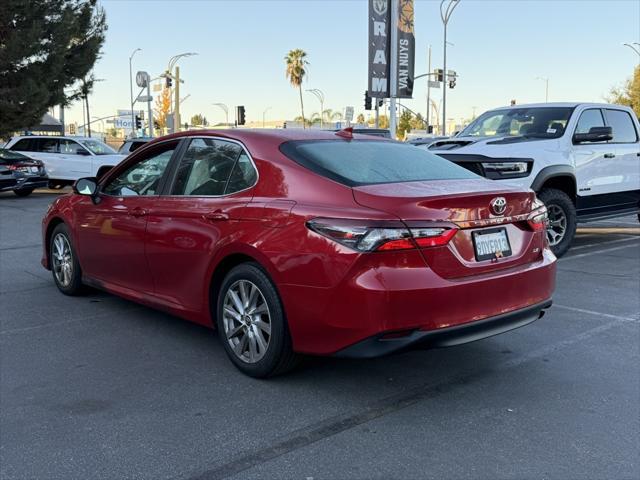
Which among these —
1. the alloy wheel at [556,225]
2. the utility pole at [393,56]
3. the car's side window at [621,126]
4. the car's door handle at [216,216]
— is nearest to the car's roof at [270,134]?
the car's door handle at [216,216]

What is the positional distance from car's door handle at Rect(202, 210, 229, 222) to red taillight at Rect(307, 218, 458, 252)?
939 mm

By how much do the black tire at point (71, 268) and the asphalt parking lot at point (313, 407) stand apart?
50 centimetres

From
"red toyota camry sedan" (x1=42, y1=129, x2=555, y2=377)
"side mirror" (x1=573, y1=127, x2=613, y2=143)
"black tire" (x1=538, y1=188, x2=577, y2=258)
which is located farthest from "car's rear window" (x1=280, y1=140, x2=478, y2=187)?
"side mirror" (x1=573, y1=127, x2=613, y2=143)

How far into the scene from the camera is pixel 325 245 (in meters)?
3.54

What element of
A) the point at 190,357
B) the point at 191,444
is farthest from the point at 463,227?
the point at 190,357

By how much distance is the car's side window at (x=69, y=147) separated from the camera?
20688 millimetres

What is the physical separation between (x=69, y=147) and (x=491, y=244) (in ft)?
64.0

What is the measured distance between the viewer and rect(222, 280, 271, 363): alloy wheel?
400 centimetres

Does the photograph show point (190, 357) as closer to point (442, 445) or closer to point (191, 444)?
point (191, 444)

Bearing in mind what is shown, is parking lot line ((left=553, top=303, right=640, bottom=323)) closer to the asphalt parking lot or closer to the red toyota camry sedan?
the asphalt parking lot

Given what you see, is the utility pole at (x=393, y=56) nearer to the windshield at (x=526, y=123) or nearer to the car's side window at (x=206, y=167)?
the windshield at (x=526, y=123)

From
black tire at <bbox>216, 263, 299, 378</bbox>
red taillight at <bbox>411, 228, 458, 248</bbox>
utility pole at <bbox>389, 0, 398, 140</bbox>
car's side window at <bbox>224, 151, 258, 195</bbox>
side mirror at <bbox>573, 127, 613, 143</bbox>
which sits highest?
utility pole at <bbox>389, 0, 398, 140</bbox>

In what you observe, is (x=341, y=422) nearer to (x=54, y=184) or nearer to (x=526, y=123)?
(x=526, y=123)

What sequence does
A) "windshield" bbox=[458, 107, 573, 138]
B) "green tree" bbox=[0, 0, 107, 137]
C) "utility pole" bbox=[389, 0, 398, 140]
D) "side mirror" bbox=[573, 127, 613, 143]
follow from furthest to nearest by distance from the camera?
1. "green tree" bbox=[0, 0, 107, 137]
2. "utility pole" bbox=[389, 0, 398, 140]
3. "windshield" bbox=[458, 107, 573, 138]
4. "side mirror" bbox=[573, 127, 613, 143]
